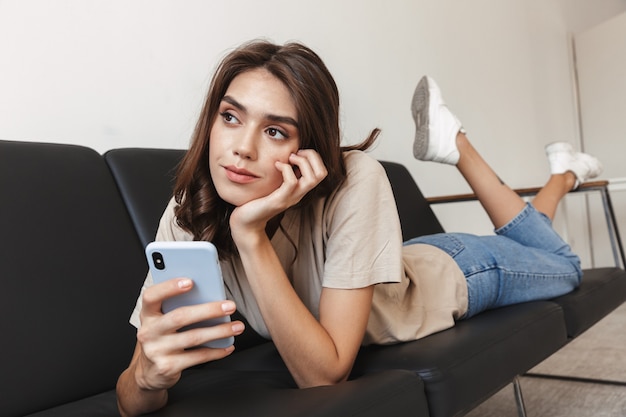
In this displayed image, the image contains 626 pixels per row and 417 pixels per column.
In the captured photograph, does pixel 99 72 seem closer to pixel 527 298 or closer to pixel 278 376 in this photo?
pixel 278 376

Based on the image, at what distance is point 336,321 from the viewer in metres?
0.93

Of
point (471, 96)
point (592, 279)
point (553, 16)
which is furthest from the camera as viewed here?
point (553, 16)

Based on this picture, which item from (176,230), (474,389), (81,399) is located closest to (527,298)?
(474,389)

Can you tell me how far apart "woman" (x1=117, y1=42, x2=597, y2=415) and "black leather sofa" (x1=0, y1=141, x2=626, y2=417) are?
0.07 metres

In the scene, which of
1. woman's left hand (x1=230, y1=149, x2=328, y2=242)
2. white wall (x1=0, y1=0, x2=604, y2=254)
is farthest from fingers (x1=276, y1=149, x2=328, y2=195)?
white wall (x1=0, y1=0, x2=604, y2=254)

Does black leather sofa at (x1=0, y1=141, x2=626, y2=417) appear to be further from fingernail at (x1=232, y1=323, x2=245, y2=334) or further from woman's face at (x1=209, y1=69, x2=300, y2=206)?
woman's face at (x1=209, y1=69, x2=300, y2=206)

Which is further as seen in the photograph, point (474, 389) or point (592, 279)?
point (592, 279)

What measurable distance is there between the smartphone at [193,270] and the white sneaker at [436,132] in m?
1.26

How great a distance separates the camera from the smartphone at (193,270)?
0.71m

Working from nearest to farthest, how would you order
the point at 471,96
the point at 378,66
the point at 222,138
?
1. the point at 222,138
2. the point at 378,66
3. the point at 471,96

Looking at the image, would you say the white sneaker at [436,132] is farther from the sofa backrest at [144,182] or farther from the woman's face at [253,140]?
the woman's face at [253,140]

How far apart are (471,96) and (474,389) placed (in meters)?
2.64


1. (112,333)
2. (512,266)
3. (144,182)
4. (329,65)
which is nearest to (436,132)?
(512,266)

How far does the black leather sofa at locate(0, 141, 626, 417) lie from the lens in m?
0.86
